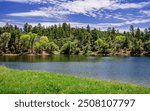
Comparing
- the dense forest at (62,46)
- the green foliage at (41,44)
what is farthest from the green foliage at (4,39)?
the green foliage at (41,44)

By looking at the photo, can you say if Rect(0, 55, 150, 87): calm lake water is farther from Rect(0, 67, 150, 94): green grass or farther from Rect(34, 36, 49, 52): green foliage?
Rect(34, 36, 49, 52): green foliage

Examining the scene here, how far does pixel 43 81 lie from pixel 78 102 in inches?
305

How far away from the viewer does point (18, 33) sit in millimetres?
186000

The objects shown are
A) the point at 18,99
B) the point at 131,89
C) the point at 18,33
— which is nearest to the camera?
the point at 18,99

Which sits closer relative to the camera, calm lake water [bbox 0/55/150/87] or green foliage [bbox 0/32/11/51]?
calm lake water [bbox 0/55/150/87]

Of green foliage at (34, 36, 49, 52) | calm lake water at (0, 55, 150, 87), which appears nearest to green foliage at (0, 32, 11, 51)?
green foliage at (34, 36, 49, 52)

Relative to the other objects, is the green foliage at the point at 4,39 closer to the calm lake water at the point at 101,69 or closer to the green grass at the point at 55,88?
the calm lake water at the point at 101,69

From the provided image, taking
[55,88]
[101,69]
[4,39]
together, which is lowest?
[101,69]

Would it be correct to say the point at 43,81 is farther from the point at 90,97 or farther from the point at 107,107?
the point at 107,107

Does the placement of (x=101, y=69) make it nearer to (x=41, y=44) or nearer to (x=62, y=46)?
(x=62, y=46)

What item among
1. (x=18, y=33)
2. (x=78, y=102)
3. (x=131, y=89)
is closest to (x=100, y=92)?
(x=131, y=89)

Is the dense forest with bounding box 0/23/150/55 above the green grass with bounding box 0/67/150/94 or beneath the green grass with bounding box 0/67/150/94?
beneath

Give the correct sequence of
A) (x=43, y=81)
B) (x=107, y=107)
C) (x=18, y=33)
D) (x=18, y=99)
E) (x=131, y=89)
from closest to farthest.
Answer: (x=107, y=107)
(x=18, y=99)
(x=131, y=89)
(x=43, y=81)
(x=18, y=33)

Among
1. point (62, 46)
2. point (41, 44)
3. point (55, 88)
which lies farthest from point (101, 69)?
point (41, 44)
